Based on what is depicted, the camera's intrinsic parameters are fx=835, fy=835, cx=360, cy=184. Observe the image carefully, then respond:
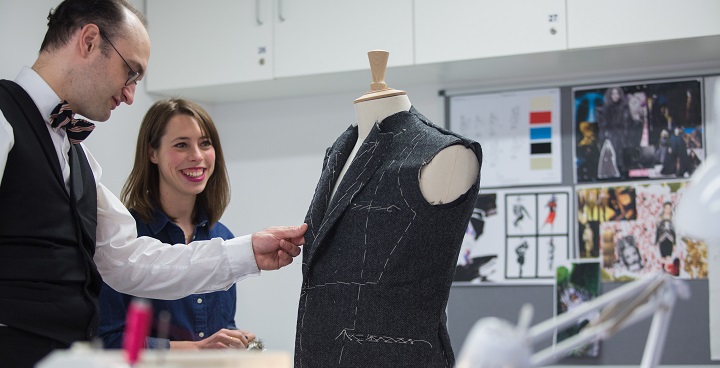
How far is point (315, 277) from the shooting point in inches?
60.0

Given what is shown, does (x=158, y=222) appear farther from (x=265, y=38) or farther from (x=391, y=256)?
(x=265, y=38)

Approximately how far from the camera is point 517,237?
3.01 meters

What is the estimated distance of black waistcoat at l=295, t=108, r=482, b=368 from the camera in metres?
1.42

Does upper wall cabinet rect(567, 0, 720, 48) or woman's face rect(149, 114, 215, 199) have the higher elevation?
upper wall cabinet rect(567, 0, 720, 48)

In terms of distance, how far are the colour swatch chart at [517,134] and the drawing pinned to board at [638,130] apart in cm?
9

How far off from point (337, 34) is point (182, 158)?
0.97m

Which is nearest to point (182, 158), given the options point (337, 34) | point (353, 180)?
point (353, 180)

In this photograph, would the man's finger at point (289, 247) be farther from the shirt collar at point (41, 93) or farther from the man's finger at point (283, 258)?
the shirt collar at point (41, 93)

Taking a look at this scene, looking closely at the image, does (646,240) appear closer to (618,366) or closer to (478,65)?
(618,366)

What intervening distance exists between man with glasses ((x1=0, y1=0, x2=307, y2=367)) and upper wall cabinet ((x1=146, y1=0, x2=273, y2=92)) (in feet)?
4.28

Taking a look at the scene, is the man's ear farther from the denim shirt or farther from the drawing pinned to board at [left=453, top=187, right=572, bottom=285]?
the drawing pinned to board at [left=453, top=187, right=572, bottom=285]

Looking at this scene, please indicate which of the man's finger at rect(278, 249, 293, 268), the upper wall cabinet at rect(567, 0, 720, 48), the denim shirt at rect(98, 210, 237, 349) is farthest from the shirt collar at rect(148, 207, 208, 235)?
the upper wall cabinet at rect(567, 0, 720, 48)

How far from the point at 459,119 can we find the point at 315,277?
5.65ft

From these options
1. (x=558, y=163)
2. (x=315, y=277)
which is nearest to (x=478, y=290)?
(x=558, y=163)
